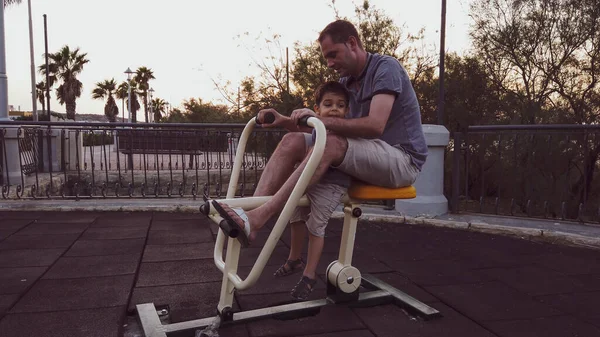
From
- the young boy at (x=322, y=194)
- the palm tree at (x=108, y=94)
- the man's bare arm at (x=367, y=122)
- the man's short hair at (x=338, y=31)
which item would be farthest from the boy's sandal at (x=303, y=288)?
the palm tree at (x=108, y=94)

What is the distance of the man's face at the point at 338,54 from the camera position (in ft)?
8.07

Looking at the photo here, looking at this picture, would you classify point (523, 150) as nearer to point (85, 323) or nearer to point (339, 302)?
point (339, 302)

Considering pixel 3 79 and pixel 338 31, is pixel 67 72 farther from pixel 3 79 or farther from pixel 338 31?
pixel 338 31

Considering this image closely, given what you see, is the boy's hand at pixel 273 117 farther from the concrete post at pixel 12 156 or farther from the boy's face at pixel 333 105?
the concrete post at pixel 12 156

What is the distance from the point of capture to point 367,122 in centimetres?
226

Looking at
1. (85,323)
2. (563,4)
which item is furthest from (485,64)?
(85,323)

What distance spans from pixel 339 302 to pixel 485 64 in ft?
49.4

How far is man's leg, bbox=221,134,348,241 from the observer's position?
6.70 feet

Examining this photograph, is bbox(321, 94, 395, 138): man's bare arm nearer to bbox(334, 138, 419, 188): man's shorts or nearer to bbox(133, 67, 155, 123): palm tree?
bbox(334, 138, 419, 188): man's shorts

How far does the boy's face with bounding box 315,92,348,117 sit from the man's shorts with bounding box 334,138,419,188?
0.59ft

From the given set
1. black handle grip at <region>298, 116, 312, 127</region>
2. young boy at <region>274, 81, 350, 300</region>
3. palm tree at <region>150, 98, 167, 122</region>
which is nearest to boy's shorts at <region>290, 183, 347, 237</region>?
young boy at <region>274, 81, 350, 300</region>

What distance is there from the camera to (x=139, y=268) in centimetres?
331

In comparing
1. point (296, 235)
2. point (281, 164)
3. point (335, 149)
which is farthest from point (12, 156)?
point (335, 149)

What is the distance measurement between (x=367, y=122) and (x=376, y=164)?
219 mm
